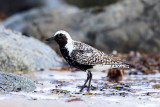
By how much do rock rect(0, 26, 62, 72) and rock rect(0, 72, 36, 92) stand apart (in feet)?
10.8

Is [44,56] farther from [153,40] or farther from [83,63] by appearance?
[153,40]

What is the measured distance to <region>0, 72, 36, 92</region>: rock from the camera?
7.72m

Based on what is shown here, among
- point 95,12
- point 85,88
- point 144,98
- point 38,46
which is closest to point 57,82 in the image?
point 85,88

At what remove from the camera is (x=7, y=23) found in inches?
1079

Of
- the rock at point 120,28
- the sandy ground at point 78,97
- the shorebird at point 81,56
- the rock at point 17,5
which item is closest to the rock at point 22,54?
the sandy ground at point 78,97

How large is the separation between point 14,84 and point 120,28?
11154 millimetres

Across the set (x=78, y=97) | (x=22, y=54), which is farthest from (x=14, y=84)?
(x=22, y=54)

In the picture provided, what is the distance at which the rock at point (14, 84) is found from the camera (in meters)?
7.72

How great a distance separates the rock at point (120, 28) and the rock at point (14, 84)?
34.6 feet

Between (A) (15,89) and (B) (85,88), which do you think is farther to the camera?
(B) (85,88)

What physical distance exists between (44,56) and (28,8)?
21.7 m

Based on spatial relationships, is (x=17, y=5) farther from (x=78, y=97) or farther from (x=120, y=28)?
(x=78, y=97)

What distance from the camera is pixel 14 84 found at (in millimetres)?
7848

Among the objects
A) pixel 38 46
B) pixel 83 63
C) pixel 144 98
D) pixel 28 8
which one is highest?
pixel 28 8
